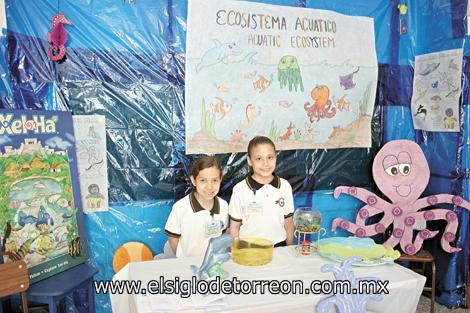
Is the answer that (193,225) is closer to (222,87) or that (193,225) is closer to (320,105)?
(222,87)

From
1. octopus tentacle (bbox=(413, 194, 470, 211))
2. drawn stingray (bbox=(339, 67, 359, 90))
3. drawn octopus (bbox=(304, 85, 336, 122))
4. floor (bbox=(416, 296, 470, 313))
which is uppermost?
drawn stingray (bbox=(339, 67, 359, 90))

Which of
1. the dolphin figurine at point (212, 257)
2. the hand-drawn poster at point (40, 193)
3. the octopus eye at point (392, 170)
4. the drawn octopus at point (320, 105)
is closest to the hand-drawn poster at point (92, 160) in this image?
the hand-drawn poster at point (40, 193)

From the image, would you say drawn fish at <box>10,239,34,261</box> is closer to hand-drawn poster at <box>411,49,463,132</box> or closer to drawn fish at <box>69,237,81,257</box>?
drawn fish at <box>69,237,81,257</box>

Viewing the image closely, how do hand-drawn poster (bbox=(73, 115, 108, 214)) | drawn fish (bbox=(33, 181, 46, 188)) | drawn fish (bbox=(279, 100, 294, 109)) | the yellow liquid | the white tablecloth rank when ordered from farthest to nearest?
1. drawn fish (bbox=(279, 100, 294, 109))
2. hand-drawn poster (bbox=(73, 115, 108, 214))
3. drawn fish (bbox=(33, 181, 46, 188))
4. the yellow liquid
5. the white tablecloth

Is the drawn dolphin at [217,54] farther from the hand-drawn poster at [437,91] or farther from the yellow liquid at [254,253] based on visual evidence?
the hand-drawn poster at [437,91]

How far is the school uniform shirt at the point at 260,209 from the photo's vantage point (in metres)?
2.14

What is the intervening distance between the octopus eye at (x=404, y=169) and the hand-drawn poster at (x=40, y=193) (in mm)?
2063

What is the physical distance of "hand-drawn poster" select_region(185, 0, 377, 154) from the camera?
7.98 ft

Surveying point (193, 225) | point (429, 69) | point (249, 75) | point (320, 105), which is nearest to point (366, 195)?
point (320, 105)

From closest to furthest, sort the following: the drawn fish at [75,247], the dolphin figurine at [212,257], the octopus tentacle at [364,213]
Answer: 1. the dolphin figurine at [212,257]
2. the drawn fish at [75,247]
3. the octopus tentacle at [364,213]

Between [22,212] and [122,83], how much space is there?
0.86 meters

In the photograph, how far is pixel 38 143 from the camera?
2020 mm

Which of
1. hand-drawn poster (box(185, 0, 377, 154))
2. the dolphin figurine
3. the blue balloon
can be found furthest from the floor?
the dolphin figurine

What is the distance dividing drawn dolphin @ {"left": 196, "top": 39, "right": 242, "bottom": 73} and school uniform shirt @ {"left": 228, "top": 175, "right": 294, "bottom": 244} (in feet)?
2.47
